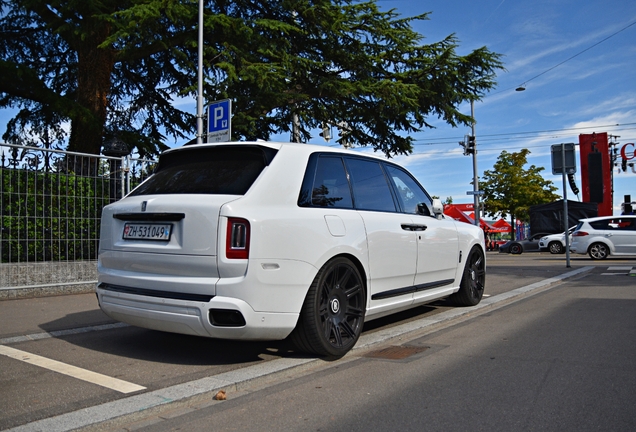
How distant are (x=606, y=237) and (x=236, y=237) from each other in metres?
19.2

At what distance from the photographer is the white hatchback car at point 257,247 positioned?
4.10 meters

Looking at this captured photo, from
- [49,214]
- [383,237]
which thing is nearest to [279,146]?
[383,237]

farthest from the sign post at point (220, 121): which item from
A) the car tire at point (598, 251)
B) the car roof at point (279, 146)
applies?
the car tire at point (598, 251)

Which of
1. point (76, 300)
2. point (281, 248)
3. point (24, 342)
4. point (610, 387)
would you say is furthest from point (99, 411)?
point (76, 300)

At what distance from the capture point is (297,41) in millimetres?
17688

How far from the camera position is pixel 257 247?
13.4ft

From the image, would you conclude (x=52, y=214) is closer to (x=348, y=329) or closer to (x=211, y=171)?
(x=211, y=171)

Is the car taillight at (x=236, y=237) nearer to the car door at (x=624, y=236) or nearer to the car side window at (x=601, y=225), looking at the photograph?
the car door at (x=624, y=236)

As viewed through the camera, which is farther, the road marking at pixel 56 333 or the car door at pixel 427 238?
the car door at pixel 427 238

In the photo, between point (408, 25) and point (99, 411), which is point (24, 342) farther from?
point (408, 25)

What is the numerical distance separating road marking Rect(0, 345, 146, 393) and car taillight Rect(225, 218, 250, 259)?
109 cm

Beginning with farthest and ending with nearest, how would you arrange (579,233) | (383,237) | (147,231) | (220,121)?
(579,233) → (220,121) → (383,237) → (147,231)

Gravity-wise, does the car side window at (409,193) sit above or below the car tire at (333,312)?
above

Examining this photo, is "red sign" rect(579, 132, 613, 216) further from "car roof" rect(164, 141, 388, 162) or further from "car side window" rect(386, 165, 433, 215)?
"car roof" rect(164, 141, 388, 162)
